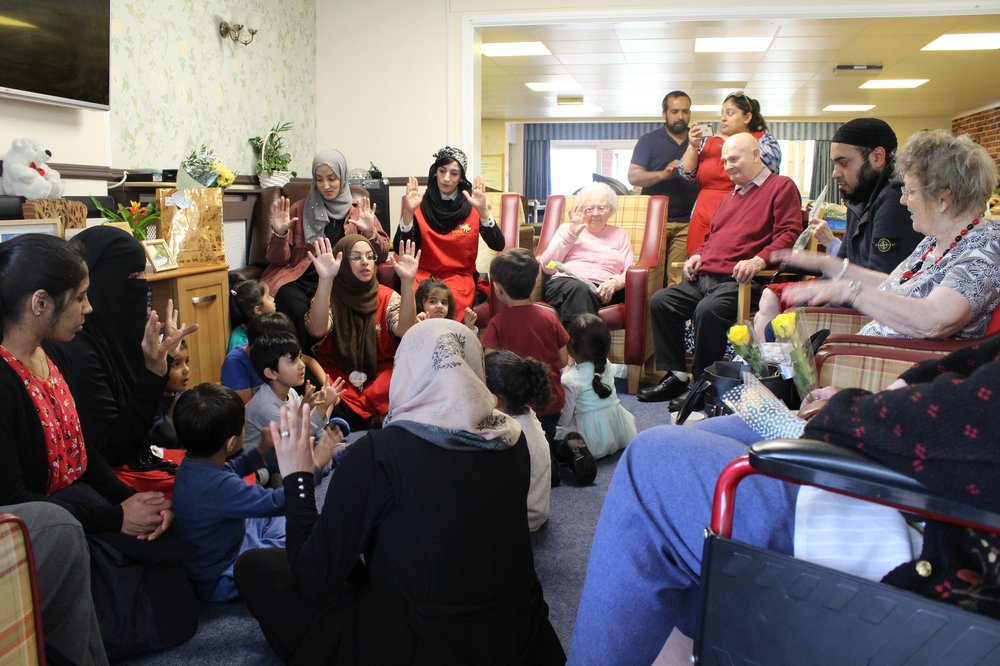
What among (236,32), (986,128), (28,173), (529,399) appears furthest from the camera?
(986,128)

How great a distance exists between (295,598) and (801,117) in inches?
553

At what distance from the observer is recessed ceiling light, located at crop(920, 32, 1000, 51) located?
7.42m

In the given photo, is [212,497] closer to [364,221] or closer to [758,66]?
[364,221]

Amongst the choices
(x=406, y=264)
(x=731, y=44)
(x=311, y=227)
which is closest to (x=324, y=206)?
(x=311, y=227)

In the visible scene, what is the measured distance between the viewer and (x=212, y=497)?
6.30ft

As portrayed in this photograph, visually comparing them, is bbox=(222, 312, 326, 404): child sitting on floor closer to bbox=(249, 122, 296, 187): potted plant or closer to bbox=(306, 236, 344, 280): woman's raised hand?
bbox=(306, 236, 344, 280): woman's raised hand

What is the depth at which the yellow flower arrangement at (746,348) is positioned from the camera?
7.07ft

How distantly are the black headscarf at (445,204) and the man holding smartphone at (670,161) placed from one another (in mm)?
1593

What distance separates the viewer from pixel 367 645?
143cm

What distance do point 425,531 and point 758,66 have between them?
8.71 meters

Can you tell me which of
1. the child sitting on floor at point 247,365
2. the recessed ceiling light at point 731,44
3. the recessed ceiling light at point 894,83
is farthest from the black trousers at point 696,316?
the recessed ceiling light at point 894,83

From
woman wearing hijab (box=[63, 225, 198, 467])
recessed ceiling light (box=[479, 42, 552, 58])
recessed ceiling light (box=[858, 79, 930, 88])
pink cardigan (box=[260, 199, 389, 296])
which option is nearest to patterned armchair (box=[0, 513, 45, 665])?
woman wearing hijab (box=[63, 225, 198, 467])

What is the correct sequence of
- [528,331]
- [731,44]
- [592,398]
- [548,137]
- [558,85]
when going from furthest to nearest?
[548,137], [558,85], [731,44], [528,331], [592,398]

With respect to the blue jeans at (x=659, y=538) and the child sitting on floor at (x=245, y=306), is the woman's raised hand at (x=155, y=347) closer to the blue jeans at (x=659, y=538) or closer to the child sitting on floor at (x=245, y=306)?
the child sitting on floor at (x=245, y=306)
